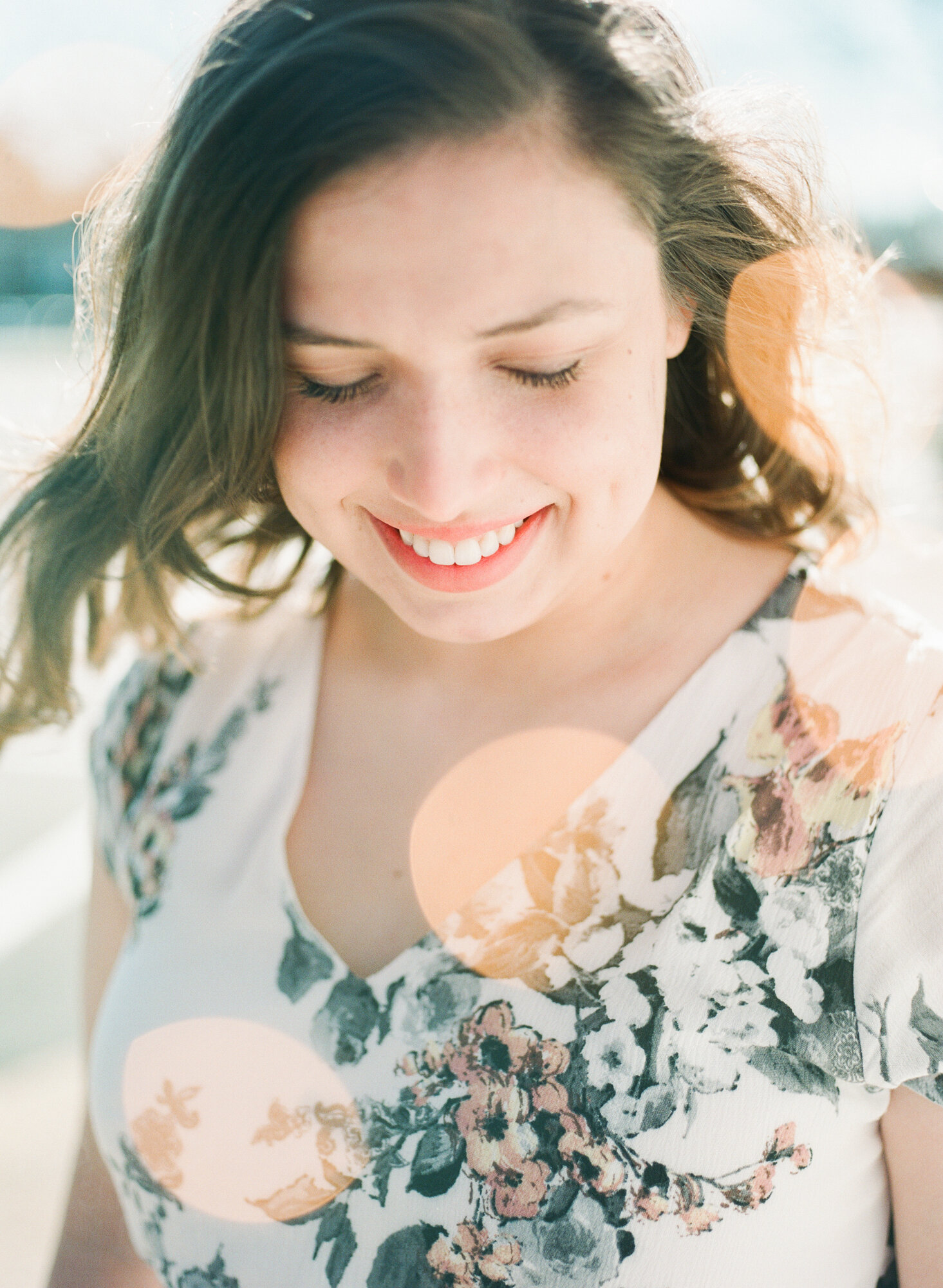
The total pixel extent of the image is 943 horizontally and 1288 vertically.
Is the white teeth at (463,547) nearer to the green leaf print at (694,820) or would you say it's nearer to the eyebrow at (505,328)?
the eyebrow at (505,328)

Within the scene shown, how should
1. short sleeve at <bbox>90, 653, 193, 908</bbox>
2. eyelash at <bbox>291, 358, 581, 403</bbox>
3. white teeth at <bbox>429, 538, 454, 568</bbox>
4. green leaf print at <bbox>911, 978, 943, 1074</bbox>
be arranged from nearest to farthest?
green leaf print at <bbox>911, 978, 943, 1074</bbox> → eyelash at <bbox>291, 358, 581, 403</bbox> → white teeth at <bbox>429, 538, 454, 568</bbox> → short sleeve at <bbox>90, 653, 193, 908</bbox>

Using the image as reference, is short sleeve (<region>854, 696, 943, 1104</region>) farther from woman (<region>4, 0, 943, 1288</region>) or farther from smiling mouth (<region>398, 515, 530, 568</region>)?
smiling mouth (<region>398, 515, 530, 568</region>)

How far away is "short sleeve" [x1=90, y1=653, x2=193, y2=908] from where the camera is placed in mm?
1438

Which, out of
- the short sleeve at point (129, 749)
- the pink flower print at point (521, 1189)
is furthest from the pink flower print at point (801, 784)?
the short sleeve at point (129, 749)

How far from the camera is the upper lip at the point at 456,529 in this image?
1.08 metres

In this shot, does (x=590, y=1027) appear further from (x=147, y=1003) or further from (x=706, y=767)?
(x=147, y=1003)

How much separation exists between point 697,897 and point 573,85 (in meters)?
0.84

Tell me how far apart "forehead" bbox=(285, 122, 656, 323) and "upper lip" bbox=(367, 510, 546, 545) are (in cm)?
23

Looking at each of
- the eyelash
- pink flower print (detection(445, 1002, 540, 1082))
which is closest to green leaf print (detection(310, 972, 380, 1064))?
pink flower print (detection(445, 1002, 540, 1082))

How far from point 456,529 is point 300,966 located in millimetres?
560

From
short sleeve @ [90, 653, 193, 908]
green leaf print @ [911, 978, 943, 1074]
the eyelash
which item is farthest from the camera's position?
short sleeve @ [90, 653, 193, 908]

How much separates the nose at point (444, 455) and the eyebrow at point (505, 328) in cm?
7

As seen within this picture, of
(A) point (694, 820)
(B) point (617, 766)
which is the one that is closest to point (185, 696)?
(B) point (617, 766)

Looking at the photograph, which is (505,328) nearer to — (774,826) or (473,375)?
(473,375)
